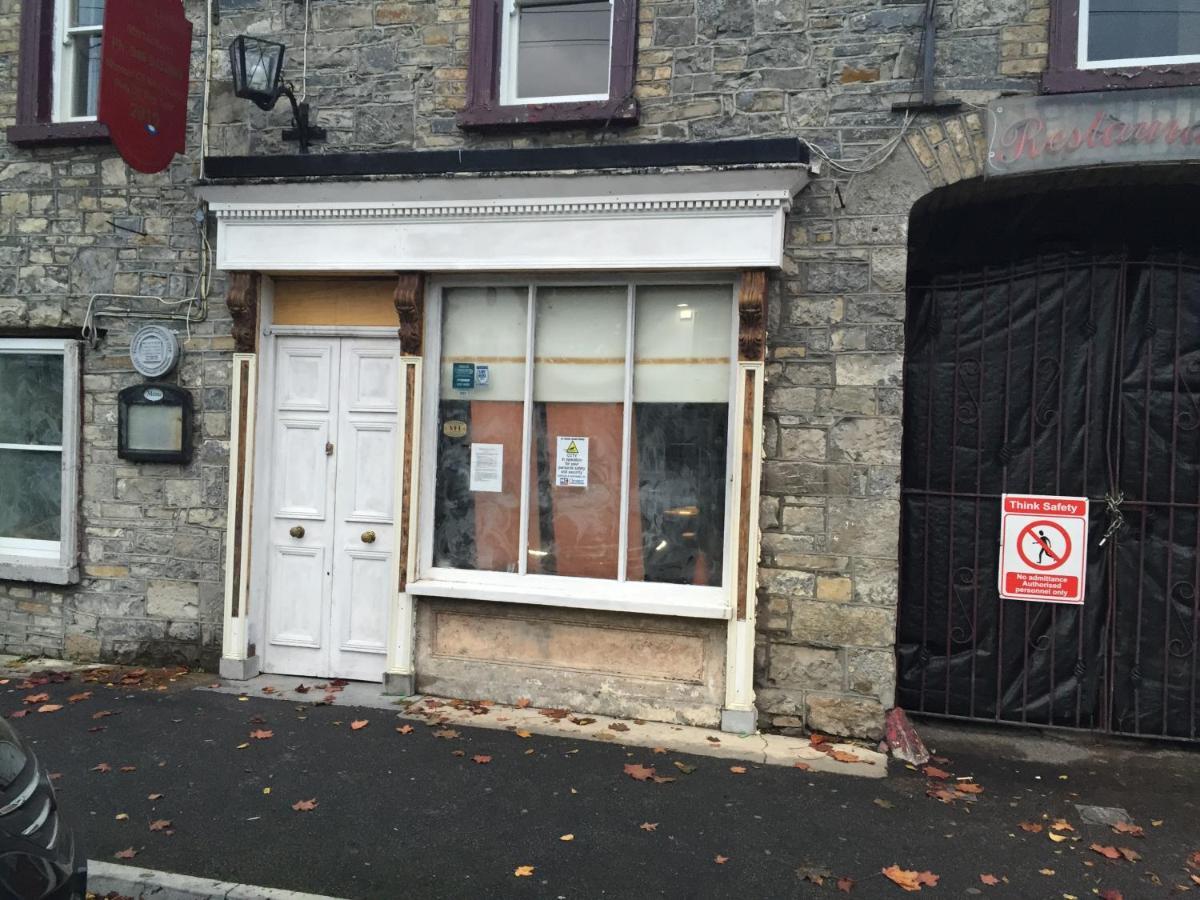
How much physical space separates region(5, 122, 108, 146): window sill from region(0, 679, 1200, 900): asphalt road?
407 cm

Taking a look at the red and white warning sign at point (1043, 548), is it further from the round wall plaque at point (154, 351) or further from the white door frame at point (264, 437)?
the round wall plaque at point (154, 351)

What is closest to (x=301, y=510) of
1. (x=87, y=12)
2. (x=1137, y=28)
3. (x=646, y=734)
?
(x=646, y=734)

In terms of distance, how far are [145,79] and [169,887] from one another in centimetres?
498

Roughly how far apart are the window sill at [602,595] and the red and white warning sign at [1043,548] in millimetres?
1821

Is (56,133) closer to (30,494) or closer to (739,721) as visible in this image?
(30,494)

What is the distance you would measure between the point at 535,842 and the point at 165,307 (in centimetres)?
472

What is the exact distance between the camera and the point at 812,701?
17.7 ft

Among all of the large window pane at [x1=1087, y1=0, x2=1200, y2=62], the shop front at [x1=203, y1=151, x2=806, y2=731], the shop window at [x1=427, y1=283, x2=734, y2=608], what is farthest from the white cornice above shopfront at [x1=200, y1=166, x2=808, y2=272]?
the large window pane at [x1=1087, y1=0, x2=1200, y2=62]

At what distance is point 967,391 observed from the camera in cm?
569

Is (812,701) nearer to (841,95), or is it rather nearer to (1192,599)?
(1192,599)

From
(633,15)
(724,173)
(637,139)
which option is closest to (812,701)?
(724,173)

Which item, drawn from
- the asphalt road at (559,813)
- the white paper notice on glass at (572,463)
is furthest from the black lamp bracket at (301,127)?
the asphalt road at (559,813)

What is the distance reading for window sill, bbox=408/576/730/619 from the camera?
217 inches

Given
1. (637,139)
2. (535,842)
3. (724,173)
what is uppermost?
(637,139)
